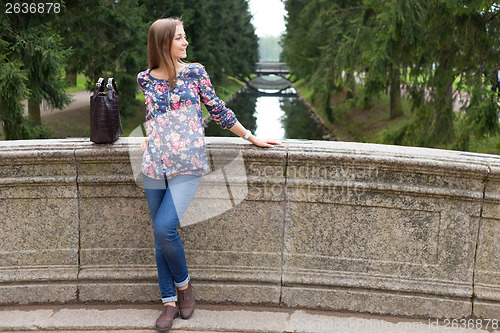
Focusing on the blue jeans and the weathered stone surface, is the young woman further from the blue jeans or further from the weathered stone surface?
the weathered stone surface

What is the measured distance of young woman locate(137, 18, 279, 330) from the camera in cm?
302

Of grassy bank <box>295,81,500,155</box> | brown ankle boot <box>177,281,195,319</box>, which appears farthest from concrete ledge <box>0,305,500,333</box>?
grassy bank <box>295,81,500,155</box>

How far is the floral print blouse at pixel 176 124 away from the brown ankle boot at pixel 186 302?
0.75m

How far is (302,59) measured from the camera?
26.6 meters

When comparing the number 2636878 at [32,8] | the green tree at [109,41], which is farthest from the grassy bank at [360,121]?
the number 2636878 at [32,8]

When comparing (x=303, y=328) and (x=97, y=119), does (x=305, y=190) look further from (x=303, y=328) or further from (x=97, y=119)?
(x=97, y=119)

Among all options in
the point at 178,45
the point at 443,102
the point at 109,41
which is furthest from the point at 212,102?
the point at 109,41

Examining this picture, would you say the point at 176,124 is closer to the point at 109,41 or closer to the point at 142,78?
the point at 142,78

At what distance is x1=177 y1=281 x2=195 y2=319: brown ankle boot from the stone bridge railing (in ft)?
0.63

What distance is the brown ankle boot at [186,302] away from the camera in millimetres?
3242

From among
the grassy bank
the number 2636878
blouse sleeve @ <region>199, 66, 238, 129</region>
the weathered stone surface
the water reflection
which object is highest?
the number 2636878

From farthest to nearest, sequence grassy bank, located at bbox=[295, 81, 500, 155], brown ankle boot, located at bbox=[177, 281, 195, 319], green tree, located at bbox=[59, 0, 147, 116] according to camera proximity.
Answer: grassy bank, located at bbox=[295, 81, 500, 155] < green tree, located at bbox=[59, 0, 147, 116] < brown ankle boot, located at bbox=[177, 281, 195, 319]

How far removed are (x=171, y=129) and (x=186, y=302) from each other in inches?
42.4

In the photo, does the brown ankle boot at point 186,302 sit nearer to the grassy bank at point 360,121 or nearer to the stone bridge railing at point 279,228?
the stone bridge railing at point 279,228
